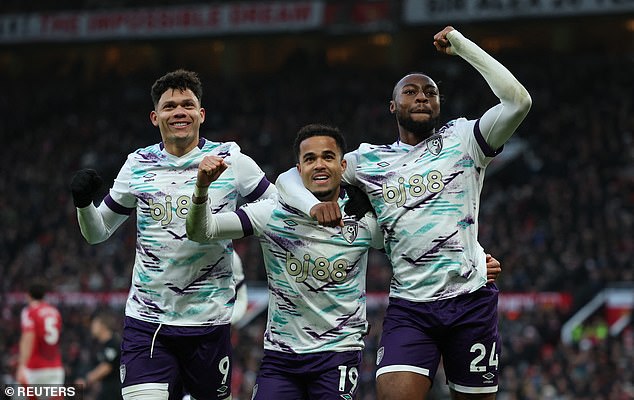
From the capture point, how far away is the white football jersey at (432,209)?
5672mm

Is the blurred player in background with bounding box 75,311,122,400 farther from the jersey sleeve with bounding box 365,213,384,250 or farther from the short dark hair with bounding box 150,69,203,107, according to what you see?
the jersey sleeve with bounding box 365,213,384,250

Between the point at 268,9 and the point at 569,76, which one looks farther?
the point at 268,9

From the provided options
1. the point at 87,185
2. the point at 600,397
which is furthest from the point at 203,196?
the point at 600,397

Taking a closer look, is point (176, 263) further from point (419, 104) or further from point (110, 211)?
point (419, 104)

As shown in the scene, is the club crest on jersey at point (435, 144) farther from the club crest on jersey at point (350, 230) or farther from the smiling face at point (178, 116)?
the smiling face at point (178, 116)

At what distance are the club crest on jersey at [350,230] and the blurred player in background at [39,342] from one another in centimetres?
722

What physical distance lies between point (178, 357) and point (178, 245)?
2.18 feet

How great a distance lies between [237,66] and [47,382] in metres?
26.1

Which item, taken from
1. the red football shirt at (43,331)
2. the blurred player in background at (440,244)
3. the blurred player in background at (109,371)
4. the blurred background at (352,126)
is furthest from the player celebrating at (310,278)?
the blurred background at (352,126)

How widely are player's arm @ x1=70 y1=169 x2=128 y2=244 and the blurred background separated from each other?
863 centimetres

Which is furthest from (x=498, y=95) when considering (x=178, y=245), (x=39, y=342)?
(x=39, y=342)

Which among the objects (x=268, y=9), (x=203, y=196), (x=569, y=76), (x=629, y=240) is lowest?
(x=629, y=240)

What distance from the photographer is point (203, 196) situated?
5.58m

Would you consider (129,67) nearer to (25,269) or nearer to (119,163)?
(119,163)
